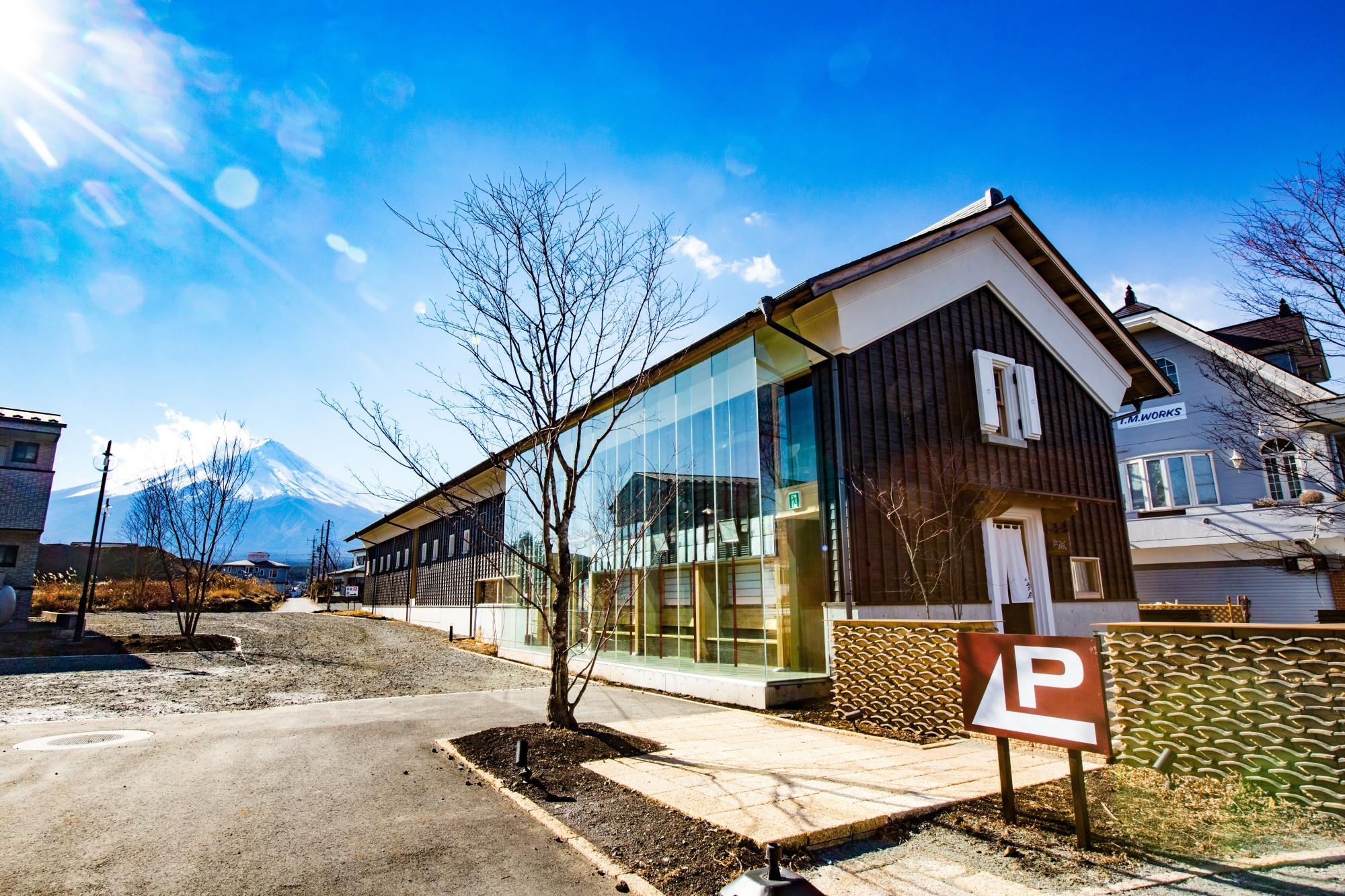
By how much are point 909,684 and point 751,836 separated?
4.22m

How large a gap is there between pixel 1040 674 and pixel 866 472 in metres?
6.28

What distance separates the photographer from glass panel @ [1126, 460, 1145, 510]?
21.7 m

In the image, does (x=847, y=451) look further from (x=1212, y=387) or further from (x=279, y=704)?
(x=1212, y=387)

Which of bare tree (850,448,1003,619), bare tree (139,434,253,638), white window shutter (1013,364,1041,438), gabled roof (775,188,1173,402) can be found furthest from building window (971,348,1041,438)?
bare tree (139,434,253,638)

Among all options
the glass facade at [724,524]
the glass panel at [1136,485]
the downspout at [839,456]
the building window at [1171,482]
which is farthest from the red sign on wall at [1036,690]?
the glass panel at [1136,485]

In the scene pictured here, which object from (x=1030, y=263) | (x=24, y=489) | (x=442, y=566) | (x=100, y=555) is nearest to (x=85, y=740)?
(x=1030, y=263)

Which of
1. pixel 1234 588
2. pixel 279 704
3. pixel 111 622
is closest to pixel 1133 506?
pixel 1234 588

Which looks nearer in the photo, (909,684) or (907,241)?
(909,684)

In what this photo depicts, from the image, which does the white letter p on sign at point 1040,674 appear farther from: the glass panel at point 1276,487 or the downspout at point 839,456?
the glass panel at point 1276,487

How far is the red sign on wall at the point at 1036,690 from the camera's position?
3656mm

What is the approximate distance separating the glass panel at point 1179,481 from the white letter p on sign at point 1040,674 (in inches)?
852

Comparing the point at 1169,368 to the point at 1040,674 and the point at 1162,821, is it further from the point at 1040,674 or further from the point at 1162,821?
the point at 1040,674

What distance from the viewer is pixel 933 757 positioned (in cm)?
584

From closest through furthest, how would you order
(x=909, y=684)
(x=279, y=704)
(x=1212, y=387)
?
1. (x=909, y=684)
2. (x=279, y=704)
3. (x=1212, y=387)
